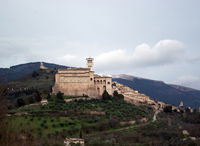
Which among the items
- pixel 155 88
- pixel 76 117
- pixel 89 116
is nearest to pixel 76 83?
pixel 89 116

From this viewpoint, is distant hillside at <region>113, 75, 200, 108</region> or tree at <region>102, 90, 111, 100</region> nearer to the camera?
tree at <region>102, 90, 111, 100</region>

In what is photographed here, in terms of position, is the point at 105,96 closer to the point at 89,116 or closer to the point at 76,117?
the point at 89,116

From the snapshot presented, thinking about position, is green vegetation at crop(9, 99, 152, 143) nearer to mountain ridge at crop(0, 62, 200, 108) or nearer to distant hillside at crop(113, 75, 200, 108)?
mountain ridge at crop(0, 62, 200, 108)

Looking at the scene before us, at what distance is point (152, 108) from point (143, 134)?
2593 centimetres

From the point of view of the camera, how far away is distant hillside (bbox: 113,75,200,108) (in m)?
152

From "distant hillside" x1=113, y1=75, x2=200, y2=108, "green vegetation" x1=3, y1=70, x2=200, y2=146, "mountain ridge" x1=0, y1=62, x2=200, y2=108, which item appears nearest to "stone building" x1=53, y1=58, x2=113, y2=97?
"green vegetation" x1=3, y1=70, x2=200, y2=146

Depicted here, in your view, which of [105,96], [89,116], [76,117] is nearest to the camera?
[76,117]

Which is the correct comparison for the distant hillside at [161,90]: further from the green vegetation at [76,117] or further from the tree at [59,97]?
the tree at [59,97]

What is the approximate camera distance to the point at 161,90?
170 metres

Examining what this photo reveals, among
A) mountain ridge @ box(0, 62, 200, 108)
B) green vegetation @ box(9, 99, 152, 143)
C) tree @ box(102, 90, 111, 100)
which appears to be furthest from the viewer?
mountain ridge @ box(0, 62, 200, 108)

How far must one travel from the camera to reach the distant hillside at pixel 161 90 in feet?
498

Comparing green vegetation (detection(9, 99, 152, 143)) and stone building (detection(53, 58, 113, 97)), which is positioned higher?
stone building (detection(53, 58, 113, 97))

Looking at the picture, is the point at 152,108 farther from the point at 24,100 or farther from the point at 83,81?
the point at 24,100

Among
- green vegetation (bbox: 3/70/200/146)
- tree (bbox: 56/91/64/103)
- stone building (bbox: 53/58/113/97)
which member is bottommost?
green vegetation (bbox: 3/70/200/146)
